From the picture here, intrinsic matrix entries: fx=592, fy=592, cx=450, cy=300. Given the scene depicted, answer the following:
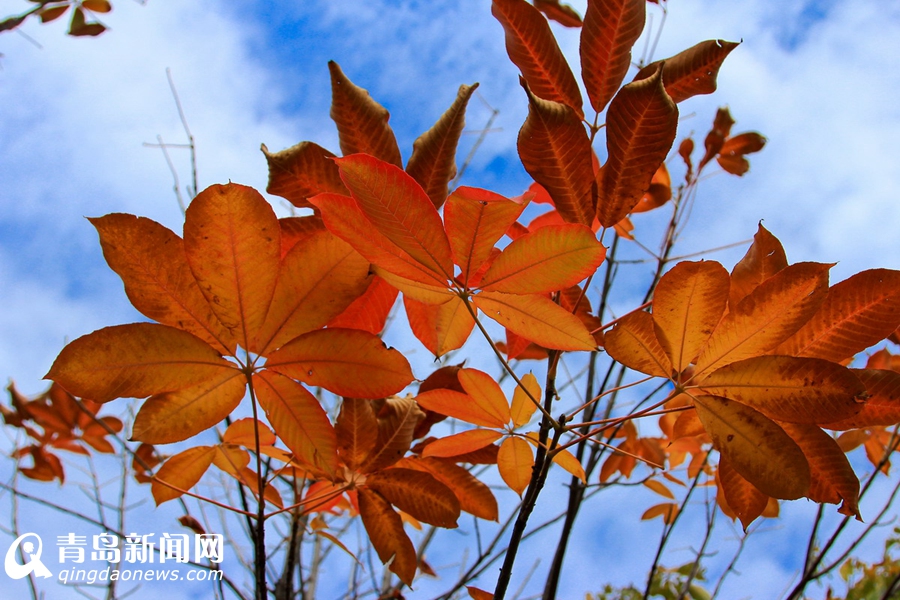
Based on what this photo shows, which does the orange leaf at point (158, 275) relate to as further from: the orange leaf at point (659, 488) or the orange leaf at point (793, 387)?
the orange leaf at point (659, 488)

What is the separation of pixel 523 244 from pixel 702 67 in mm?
369

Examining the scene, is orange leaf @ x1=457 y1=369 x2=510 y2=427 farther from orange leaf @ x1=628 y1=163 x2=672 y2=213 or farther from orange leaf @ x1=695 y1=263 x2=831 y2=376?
orange leaf @ x1=628 y1=163 x2=672 y2=213

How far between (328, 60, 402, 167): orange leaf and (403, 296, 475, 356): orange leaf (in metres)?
0.20

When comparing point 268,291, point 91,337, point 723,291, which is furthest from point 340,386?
point 723,291

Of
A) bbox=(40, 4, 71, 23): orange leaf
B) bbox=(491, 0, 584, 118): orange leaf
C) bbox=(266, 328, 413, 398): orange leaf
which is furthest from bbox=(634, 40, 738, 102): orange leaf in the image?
bbox=(40, 4, 71, 23): orange leaf

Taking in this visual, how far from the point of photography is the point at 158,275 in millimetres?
600

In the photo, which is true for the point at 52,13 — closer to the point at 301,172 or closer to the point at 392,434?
the point at 301,172

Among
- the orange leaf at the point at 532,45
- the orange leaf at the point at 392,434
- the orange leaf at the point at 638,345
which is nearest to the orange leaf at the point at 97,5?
the orange leaf at the point at 532,45

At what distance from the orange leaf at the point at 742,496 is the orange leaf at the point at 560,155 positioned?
0.34 meters

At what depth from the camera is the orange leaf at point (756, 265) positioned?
670mm

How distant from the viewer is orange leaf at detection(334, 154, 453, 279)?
0.53 m

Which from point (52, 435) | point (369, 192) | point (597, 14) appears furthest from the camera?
→ point (52, 435)

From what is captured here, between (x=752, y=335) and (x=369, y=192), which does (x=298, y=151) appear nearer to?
(x=369, y=192)

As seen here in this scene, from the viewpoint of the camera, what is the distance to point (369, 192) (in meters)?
0.54
